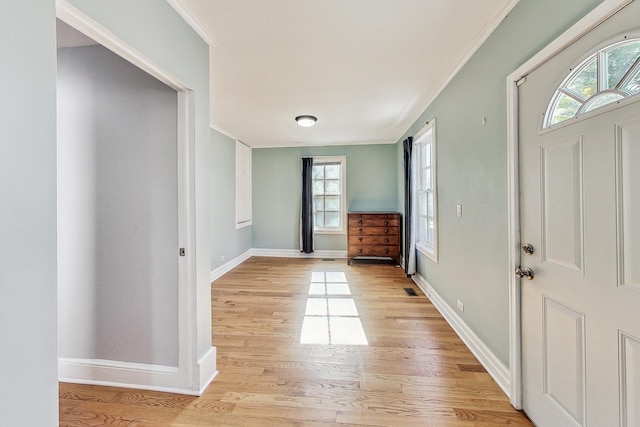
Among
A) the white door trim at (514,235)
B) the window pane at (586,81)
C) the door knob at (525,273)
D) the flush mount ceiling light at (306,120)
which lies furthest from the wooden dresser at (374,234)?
the window pane at (586,81)

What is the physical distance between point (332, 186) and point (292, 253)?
5.60ft

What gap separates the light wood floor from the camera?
4.82 ft

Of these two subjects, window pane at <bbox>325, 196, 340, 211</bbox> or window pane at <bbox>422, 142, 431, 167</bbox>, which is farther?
window pane at <bbox>325, 196, 340, 211</bbox>

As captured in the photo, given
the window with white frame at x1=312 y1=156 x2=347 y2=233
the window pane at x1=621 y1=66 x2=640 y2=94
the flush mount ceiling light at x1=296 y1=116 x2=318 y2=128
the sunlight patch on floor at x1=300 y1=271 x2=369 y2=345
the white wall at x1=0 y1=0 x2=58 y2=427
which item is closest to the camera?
the white wall at x1=0 y1=0 x2=58 y2=427

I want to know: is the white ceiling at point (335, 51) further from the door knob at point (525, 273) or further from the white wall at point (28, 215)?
the door knob at point (525, 273)

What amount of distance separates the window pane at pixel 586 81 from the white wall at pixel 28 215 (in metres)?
2.01

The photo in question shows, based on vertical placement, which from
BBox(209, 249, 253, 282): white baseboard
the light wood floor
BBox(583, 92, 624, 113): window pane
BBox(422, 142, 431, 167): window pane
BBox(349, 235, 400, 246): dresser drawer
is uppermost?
BBox(422, 142, 431, 167): window pane

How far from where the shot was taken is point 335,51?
2.02 m

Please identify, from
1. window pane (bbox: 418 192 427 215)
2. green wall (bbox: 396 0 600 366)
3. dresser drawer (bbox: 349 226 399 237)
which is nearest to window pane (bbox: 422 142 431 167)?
window pane (bbox: 418 192 427 215)

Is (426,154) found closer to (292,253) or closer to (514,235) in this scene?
(514,235)

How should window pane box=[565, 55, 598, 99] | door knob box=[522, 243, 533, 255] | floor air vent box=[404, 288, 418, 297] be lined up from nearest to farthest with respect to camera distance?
window pane box=[565, 55, 598, 99] → door knob box=[522, 243, 533, 255] → floor air vent box=[404, 288, 418, 297]

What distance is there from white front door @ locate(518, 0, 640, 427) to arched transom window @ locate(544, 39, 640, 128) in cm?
4

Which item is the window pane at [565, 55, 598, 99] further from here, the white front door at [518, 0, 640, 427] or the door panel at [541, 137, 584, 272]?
the door panel at [541, 137, 584, 272]

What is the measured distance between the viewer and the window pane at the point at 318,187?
5.59 metres
